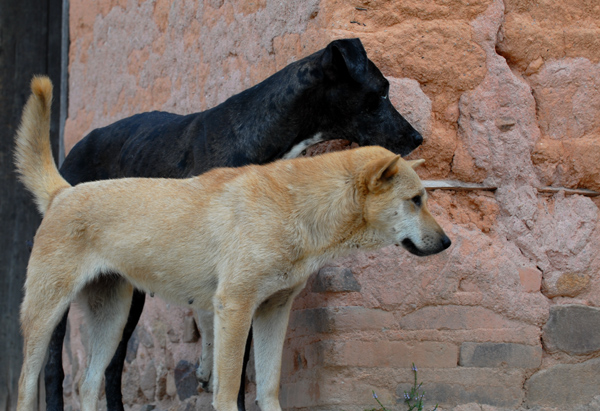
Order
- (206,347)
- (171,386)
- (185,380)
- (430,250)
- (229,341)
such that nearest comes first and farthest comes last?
1. (229,341)
2. (430,250)
3. (206,347)
4. (185,380)
5. (171,386)

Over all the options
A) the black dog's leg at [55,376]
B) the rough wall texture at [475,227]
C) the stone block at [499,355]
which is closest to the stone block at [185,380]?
the black dog's leg at [55,376]

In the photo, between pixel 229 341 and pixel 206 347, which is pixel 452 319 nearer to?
pixel 229 341

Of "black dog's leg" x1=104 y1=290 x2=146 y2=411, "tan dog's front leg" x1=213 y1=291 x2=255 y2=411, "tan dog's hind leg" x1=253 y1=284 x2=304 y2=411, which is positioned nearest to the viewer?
"tan dog's front leg" x1=213 y1=291 x2=255 y2=411

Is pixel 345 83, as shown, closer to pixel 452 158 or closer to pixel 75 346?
pixel 452 158

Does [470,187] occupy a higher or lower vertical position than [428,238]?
lower

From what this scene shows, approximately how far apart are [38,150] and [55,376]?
1.60 metres

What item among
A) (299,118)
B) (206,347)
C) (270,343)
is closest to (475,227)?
(299,118)

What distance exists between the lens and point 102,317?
442cm

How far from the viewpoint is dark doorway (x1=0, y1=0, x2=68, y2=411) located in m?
7.78

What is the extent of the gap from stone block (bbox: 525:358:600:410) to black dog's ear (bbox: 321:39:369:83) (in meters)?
2.10

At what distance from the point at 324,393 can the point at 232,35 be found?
8.88ft

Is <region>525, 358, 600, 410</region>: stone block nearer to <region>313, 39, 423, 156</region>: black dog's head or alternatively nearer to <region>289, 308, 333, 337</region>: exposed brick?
<region>289, 308, 333, 337</region>: exposed brick

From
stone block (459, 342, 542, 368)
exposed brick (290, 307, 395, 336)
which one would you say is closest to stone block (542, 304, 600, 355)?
stone block (459, 342, 542, 368)

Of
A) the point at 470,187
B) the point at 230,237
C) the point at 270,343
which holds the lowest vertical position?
the point at 270,343
